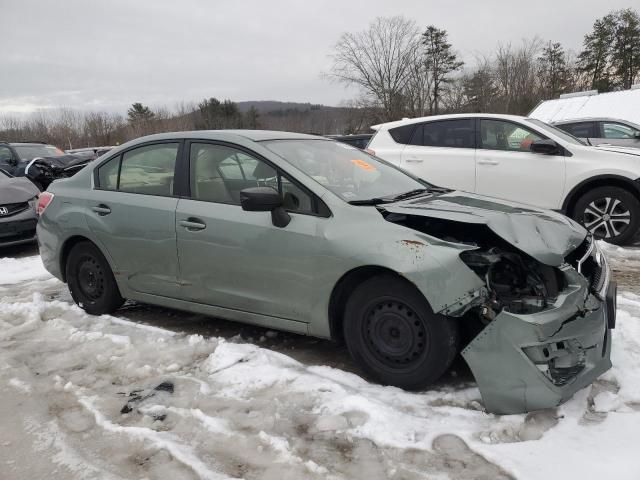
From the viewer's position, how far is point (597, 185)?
6.38m

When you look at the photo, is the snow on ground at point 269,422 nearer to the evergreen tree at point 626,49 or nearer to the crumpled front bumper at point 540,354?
the crumpled front bumper at point 540,354

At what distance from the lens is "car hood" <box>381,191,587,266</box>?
2.81 m

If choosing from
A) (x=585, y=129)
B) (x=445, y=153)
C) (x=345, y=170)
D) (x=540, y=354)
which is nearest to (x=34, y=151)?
(x=445, y=153)

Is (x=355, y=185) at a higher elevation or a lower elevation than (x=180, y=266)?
higher

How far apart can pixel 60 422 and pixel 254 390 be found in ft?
3.62

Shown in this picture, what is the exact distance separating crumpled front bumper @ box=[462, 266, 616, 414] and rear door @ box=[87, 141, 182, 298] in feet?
7.88

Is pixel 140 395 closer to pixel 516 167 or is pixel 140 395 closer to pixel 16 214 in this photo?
pixel 516 167

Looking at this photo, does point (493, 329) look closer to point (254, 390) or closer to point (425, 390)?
point (425, 390)

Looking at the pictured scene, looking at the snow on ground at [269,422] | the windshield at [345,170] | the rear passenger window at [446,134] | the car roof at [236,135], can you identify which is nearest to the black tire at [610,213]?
the rear passenger window at [446,134]

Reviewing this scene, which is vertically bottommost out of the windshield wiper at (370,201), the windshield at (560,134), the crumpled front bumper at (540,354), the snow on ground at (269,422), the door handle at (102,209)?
the snow on ground at (269,422)

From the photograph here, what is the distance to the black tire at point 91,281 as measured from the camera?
4492 millimetres

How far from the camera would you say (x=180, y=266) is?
12.8 feet

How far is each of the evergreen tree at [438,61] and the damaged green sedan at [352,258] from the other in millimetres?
50397

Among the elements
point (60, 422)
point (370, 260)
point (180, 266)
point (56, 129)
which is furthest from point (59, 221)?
point (56, 129)
